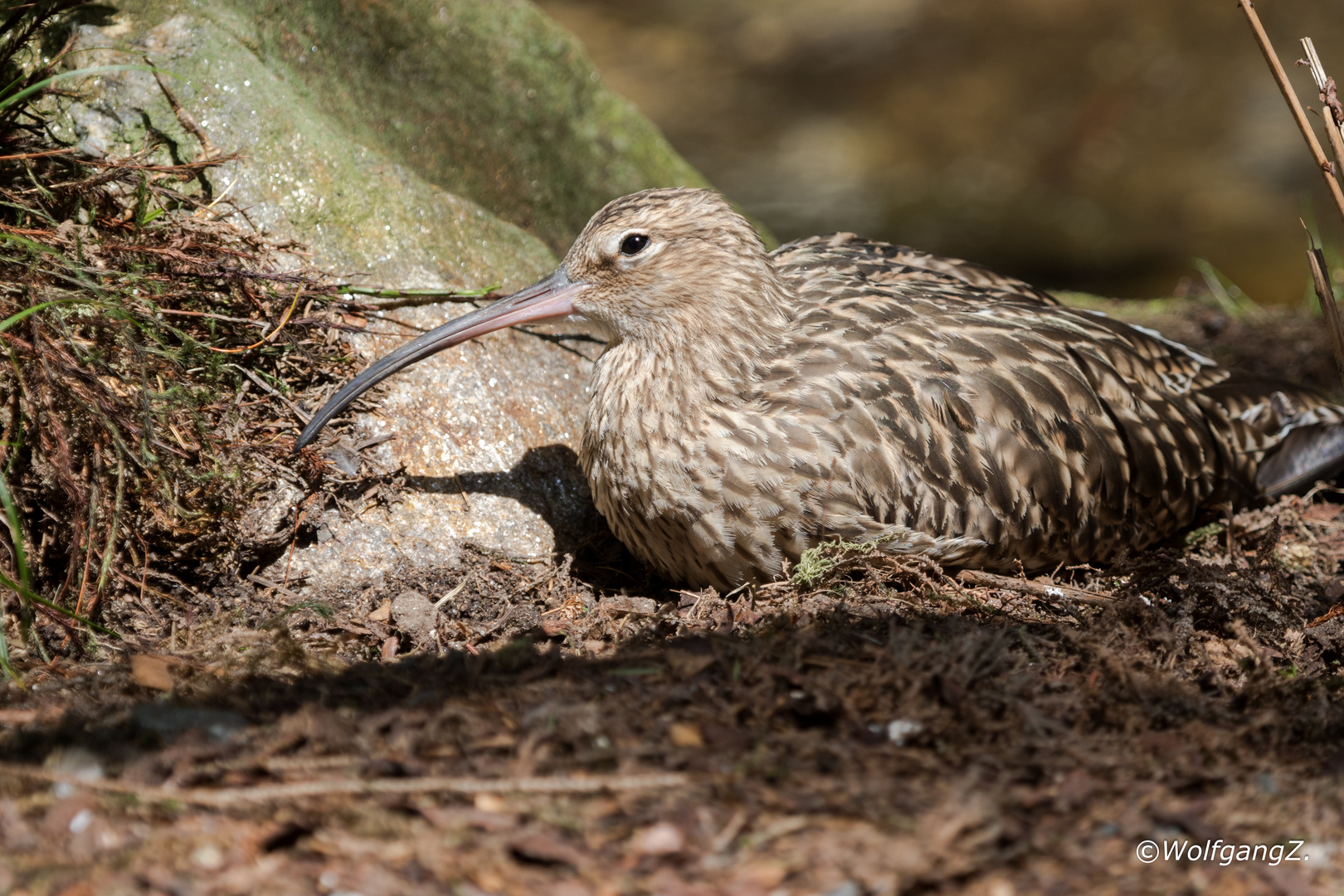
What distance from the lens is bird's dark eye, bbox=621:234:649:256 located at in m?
4.06

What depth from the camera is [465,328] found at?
405 cm

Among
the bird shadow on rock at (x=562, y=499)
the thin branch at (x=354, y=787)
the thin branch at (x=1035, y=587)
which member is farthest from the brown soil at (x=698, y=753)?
the bird shadow on rock at (x=562, y=499)

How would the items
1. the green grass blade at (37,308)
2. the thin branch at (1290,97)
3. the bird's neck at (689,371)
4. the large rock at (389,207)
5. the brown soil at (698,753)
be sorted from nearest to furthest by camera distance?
the brown soil at (698,753)
the green grass blade at (37,308)
the thin branch at (1290,97)
the bird's neck at (689,371)
the large rock at (389,207)

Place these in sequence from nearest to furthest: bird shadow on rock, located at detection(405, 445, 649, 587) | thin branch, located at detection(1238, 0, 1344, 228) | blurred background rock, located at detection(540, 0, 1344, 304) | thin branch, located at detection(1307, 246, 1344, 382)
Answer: thin branch, located at detection(1238, 0, 1344, 228)
thin branch, located at detection(1307, 246, 1344, 382)
bird shadow on rock, located at detection(405, 445, 649, 587)
blurred background rock, located at detection(540, 0, 1344, 304)

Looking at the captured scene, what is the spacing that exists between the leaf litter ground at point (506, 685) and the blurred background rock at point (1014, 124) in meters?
6.95

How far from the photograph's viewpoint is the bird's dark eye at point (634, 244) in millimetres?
4062

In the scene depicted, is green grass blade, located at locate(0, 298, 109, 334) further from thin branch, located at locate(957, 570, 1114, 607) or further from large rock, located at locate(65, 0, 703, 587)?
thin branch, located at locate(957, 570, 1114, 607)

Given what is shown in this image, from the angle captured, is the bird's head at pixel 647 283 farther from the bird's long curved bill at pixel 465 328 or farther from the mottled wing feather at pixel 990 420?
the mottled wing feather at pixel 990 420

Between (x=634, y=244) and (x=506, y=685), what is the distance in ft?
6.03

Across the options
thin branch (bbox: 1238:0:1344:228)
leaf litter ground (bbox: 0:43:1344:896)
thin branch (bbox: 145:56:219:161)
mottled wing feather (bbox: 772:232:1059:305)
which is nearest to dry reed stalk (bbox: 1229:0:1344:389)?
thin branch (bbox: 1238:0:1344:228)

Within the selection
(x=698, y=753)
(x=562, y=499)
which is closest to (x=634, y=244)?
(x=562, y=499)

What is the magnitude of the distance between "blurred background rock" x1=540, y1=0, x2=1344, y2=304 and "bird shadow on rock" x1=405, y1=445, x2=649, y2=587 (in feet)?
22.1

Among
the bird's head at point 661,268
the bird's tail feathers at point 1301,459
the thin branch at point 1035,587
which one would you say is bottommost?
the bird's tail feathers at point 1301,459

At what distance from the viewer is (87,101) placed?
13.5 ft
